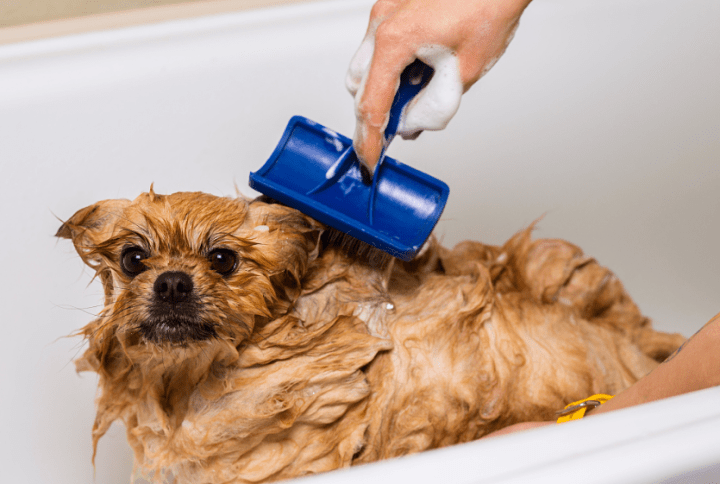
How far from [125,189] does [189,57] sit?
0.39 metres

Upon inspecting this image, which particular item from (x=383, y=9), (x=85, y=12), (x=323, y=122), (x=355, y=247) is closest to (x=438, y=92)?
(x=383, y=9)

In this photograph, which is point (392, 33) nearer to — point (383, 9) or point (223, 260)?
point (383, 9)

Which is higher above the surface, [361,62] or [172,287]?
[361,62]

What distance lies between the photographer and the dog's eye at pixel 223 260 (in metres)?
1.00

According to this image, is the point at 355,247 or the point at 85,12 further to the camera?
the point at 85,12

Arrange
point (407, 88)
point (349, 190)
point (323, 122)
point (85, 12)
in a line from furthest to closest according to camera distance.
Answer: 1. point (85, 12)
2. point (323, 122)
3. point (349, 190)
4. point (407, 88)

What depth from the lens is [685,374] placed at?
85cm

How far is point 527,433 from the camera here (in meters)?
0.69

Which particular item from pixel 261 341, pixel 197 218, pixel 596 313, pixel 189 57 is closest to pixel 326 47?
pixel 189 57

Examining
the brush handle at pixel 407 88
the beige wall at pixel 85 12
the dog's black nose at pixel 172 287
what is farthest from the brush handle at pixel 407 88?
the beige wall at pixel 85 12

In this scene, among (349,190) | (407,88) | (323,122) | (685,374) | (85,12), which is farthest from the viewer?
(85,12)

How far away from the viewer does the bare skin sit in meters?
0.82

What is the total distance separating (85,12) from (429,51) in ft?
4.43

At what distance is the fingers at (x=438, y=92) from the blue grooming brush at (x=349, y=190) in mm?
131
